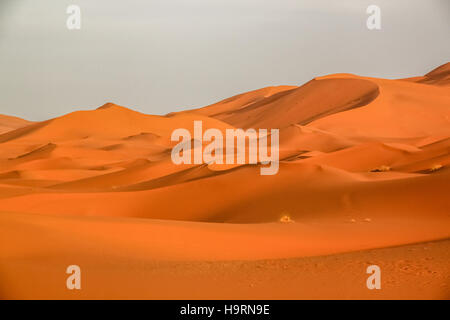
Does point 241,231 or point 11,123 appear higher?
point 11,123

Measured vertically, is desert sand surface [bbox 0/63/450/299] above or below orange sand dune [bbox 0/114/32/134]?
below

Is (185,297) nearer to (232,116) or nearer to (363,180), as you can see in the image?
(363,180)

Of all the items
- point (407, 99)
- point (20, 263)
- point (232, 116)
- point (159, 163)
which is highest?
point (232, 116)

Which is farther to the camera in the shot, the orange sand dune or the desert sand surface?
the orange sand dune

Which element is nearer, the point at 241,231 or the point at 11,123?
the point at 241,231

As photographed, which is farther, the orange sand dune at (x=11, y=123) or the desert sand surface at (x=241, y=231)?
the orange sand dune at (x=11, y=123)

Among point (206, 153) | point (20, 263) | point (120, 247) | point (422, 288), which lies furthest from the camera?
point (206, 153)

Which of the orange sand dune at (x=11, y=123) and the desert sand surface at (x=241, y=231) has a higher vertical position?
the orange sand dune at (x=11, y=123)

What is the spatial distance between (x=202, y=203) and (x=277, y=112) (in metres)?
56.9

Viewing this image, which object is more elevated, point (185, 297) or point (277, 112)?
point (277, 112)

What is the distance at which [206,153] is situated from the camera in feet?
125

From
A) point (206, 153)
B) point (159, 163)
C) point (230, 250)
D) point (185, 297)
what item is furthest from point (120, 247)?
point (206, 153)

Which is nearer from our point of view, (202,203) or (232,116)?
(202,203)
